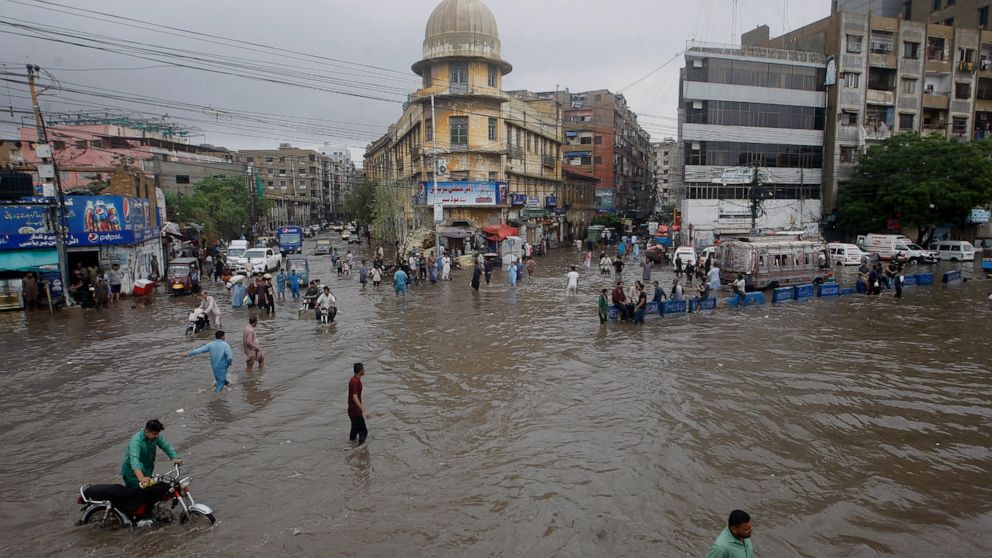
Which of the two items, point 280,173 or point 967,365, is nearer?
point 967,365

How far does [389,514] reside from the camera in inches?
292

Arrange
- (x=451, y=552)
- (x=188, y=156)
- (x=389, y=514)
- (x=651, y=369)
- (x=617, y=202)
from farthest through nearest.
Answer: (x=617, y=202), (x=188, y=156), (x=651, y=369), (x=389, y=514), (x=451, y=552)

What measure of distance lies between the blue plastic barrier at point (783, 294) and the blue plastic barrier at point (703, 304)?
3.54 meters

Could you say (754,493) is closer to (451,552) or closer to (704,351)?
(451,552)

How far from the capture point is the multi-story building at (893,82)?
4931cm

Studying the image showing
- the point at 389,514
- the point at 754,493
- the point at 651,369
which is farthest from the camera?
the point at 651,369

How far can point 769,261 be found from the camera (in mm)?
26016

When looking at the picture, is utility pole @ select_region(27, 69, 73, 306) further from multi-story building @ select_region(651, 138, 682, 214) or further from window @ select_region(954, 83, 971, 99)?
multi-story building @ select_region(651, 138, 682, 214)

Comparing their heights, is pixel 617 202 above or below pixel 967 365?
above

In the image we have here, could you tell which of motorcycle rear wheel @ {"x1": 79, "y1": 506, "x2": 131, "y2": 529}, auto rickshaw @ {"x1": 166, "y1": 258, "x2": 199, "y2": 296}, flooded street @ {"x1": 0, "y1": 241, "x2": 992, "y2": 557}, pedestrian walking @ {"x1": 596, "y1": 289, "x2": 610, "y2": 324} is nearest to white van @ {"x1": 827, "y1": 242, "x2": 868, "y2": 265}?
flooded street @ {"x1": 0, "y1": 241, "x2": 992, "y2": 557}

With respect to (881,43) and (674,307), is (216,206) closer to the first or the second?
(674,307)

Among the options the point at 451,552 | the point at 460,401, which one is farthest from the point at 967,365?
the point at 451,552

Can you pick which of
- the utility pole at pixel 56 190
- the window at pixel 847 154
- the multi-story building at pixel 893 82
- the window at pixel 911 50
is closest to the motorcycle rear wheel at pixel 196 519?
the utility pole at pixel 56 190

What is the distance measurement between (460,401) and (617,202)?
71956 millimetres
